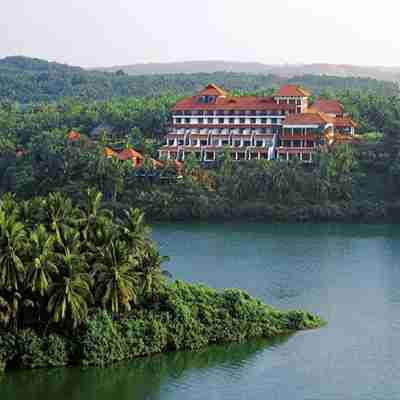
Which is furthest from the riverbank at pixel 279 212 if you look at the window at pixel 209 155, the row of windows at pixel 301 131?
the window at pixel 209 155

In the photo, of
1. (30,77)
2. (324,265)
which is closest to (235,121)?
(324,265)

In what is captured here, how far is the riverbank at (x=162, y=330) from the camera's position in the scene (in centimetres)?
3172

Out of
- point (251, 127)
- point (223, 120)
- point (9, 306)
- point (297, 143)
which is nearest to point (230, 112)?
point (223, 120)

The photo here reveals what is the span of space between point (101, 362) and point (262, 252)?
22781 millimetres

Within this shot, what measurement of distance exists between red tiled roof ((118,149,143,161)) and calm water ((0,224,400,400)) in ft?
61.3

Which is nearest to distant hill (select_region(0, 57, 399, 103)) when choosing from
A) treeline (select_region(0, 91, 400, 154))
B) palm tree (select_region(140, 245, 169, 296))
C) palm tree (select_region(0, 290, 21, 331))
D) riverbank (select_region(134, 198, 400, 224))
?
treeline (select_region(0, 91, 400, 154))

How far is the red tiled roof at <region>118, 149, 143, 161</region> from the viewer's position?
71250 millimetres

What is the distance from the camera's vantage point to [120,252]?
32625 millimetres

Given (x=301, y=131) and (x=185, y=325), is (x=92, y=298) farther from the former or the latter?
(x=301, y=131)

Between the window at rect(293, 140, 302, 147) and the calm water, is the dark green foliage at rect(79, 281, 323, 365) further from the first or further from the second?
the window at rect(293, 140, 302, 147)

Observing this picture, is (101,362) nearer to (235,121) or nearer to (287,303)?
(287,303)

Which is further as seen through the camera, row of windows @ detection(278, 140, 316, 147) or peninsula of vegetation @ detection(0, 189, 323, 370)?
row of windows @ detection(278, 140, 316, 147)

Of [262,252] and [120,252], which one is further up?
[120,252]

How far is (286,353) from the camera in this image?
34.2 metres
